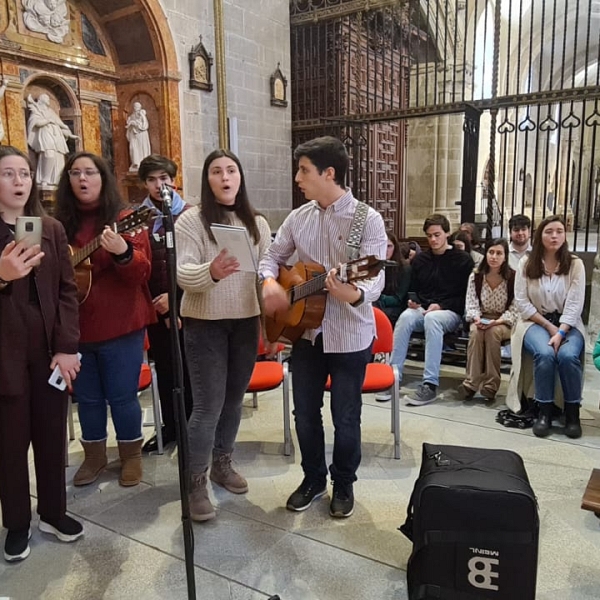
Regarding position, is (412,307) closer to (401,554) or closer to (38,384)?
(401,554)

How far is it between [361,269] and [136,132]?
446 centimetres

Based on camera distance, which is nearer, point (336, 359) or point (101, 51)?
point (336, 359)

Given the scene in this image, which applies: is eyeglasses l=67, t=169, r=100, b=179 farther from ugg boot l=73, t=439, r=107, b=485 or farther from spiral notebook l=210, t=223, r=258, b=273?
ugg boot l=73, t=439, r=107, b=485

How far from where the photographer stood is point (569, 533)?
2256mm

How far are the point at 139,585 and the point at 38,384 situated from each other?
2.61ft

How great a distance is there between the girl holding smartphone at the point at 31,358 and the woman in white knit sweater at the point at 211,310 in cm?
44

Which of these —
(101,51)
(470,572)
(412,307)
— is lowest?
(470,572)

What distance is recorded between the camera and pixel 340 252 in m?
2.14

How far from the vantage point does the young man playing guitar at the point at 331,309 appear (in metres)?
2.08

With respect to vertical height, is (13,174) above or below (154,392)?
above

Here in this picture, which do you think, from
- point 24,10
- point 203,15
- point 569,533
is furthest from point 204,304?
point 203,15

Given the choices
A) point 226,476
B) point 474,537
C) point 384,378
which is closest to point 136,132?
point 384,378

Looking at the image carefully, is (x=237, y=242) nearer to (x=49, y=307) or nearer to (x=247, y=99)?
(x=49, y=307)

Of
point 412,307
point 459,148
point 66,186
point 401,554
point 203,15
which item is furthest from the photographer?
point 459,148
